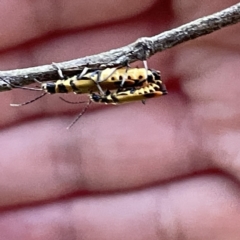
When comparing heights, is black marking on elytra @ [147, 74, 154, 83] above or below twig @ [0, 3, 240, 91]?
below

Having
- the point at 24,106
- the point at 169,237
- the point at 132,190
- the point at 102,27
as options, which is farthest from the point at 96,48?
the point at 169,237

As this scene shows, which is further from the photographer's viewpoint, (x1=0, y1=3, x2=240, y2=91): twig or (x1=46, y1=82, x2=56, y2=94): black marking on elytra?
(x1=46, y1=82, x2=56, y2=94): black marking on elytra

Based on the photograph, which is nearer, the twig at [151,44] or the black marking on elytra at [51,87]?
the twig at [151,44]

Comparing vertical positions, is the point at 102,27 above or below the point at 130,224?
above

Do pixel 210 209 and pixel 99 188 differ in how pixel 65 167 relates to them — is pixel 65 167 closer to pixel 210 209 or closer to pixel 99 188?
pixel 99 188

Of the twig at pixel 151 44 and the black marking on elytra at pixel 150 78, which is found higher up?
the twig at pixel 151 44

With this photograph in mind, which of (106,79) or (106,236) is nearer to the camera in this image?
(106,79)

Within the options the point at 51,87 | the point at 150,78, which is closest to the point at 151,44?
the point at 150,78

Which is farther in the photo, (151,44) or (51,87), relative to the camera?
(51,87)

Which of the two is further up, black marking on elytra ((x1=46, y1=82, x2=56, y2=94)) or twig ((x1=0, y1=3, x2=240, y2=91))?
twig ((x1=0, y1=3, x2=240, y2=91))

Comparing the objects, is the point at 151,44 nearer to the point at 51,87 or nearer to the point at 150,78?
the point at 150,78

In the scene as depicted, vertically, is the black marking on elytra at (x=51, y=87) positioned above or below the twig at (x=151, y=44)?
below
